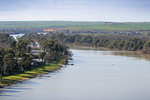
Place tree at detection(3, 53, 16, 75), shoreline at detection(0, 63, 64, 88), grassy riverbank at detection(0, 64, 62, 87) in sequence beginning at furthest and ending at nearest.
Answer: tree at detection(3, 53, 16, 75), grassy riverbank at detection(0, 64, 62, 87), shoreline at detection(0, 63, 64, 88)

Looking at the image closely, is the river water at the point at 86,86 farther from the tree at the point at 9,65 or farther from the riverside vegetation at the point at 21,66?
the tree at the point at 9,65

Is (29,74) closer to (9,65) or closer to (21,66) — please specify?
(21,66)

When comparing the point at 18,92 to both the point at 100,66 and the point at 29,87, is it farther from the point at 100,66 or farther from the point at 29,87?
the point at 100,66

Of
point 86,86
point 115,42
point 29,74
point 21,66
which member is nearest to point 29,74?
point 29,74

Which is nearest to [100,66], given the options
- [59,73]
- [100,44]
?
[59,73]

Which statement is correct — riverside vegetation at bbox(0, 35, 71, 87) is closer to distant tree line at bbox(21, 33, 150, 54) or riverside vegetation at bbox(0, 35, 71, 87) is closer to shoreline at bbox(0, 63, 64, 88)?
shoreline at bbox(0, 63, 64, 88)

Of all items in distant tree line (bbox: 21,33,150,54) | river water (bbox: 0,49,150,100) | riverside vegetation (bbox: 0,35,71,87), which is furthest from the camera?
distant tree line (bbox: 21,33,150,54)

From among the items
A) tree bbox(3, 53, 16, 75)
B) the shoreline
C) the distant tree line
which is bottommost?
the distant tree line

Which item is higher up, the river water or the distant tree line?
the river water

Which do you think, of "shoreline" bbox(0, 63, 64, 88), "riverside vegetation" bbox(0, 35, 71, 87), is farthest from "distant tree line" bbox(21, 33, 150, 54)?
"shoreline" bbox(0, 63, 64, 88)

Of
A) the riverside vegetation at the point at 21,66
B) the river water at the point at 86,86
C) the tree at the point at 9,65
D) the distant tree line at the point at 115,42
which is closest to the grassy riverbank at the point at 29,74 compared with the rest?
the riverside vegetation at the point at 21,66
